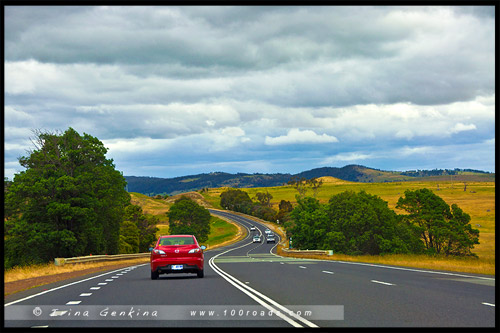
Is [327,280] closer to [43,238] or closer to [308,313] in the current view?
[308,313]

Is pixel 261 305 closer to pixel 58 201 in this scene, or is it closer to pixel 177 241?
pixel 177 241

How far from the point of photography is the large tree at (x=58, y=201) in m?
51.8

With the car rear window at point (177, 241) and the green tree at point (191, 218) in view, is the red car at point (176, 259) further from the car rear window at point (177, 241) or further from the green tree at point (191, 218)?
the green tree at point (191, 218)

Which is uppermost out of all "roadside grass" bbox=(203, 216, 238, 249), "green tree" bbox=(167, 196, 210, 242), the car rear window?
the car rear window

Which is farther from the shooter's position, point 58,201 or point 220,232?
point 220,232

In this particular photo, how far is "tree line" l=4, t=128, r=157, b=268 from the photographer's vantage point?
5188 centimetres

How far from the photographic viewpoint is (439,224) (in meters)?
73.9

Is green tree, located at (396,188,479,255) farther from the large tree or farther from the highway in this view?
the highway

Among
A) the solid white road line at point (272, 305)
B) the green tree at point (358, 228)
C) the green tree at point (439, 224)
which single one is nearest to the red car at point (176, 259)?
the solid white road line at point (272, 305)

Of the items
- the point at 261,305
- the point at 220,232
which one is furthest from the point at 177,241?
the point at 220,232

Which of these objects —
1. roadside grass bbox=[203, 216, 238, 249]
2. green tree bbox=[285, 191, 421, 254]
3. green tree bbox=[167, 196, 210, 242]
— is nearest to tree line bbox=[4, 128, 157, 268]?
green tree bbox=[285, 191, 421, 254]

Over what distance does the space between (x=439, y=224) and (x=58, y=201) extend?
1822 inches

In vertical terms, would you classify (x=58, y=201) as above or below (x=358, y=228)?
above

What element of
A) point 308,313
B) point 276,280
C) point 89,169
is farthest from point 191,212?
point 308,313
